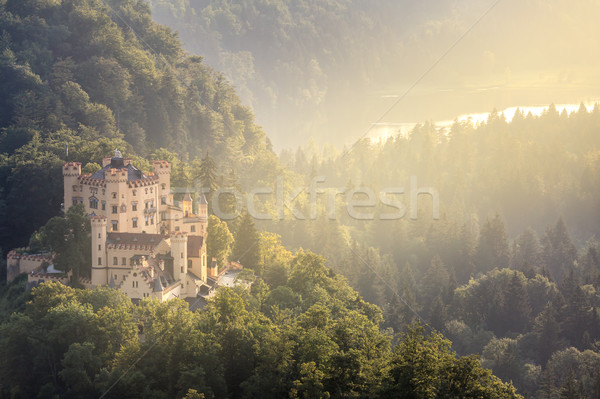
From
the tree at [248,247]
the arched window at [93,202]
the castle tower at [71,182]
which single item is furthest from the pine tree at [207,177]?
the arched window at [93,202]

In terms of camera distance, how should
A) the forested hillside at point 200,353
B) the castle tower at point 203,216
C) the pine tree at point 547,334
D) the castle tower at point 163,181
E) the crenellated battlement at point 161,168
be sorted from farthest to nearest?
the pine tree at point 547,334 < the crenellated battlement at point 161,168 < the castle tower at point 163,181 < the castle tower at point 203,216 < the forested hillside at point 200,353

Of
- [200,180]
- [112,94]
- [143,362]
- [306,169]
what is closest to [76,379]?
[143,362]

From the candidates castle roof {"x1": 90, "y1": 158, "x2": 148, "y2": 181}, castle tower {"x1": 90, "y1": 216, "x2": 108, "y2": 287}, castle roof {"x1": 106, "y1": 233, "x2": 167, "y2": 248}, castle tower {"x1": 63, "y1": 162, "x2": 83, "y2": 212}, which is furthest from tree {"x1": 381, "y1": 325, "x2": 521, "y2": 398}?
castle tower {"x1": 63, "y1": 162, "x2": 83, "y2": 212}

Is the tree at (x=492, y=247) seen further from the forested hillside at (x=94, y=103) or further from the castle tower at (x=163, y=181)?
the castle tower at (x=163, y=181)

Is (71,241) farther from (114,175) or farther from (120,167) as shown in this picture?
(120,167)

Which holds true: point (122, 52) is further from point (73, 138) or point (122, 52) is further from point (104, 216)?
point (104, 216)

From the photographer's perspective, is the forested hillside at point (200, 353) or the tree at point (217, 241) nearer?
the forested hillside at point (200, 353)
